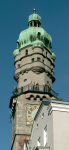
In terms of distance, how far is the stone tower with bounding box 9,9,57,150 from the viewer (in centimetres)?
3394

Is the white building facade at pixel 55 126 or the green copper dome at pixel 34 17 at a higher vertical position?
the green copper dome at pixel 34 17

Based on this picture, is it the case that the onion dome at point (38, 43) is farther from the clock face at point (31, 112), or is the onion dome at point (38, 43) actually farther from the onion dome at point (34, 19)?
the clock face at point (31, 112)

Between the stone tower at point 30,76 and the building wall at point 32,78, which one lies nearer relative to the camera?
the stone tower at point 30,76

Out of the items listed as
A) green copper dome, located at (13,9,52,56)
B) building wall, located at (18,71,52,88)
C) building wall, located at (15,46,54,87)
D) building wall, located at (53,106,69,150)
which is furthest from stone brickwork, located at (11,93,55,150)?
building wall, located at (53,106,69,150)

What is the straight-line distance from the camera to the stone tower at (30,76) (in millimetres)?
33944

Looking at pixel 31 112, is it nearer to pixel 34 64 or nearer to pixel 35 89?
pixel 35 89

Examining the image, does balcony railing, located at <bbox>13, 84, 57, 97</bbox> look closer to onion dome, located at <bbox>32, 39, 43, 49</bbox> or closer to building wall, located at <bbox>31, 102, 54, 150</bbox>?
onion dome, located at <bbox>32, 39, 43, 49</bbox>

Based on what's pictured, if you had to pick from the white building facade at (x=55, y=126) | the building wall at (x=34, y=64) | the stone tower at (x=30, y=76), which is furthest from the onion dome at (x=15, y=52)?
the white building facade at (x=55, y=126)

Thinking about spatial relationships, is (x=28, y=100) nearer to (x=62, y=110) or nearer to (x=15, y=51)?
(x=15, y=51)

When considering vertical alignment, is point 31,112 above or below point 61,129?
above

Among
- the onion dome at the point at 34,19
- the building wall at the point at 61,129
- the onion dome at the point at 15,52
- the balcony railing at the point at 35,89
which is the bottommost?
the building wall at the point at 61,129

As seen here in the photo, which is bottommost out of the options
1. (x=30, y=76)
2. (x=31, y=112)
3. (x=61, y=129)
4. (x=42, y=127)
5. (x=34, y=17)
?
(x=61, y=129)

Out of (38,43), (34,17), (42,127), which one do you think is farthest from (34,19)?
(42,127)

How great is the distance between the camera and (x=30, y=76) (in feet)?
125
